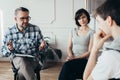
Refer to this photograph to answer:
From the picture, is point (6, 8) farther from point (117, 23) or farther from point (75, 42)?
Result: point (117, 23)

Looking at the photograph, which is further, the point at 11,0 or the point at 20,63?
the point at 11,0

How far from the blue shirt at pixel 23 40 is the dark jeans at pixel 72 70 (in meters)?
0.71

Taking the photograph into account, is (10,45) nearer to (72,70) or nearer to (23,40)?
(23,40)

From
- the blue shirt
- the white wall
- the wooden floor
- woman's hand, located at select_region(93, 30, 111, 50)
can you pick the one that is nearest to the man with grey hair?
the blue shirt

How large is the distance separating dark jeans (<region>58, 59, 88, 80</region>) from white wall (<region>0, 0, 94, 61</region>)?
2.49 metres

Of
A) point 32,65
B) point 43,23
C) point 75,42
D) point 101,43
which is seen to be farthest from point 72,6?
point 101,43

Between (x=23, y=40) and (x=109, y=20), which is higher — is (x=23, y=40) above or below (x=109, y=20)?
below

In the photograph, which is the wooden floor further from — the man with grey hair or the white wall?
the man with grey hair

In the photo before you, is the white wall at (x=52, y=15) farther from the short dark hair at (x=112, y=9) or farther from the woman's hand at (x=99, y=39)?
the short dark hair at (x=112, y=9)

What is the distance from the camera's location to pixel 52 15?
16.0 feet

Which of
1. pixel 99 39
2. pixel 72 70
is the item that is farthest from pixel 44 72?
pixel 99 39

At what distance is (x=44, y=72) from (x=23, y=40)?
60.6 inches

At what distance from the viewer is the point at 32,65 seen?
9.23 ft

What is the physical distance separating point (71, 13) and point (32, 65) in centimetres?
223
